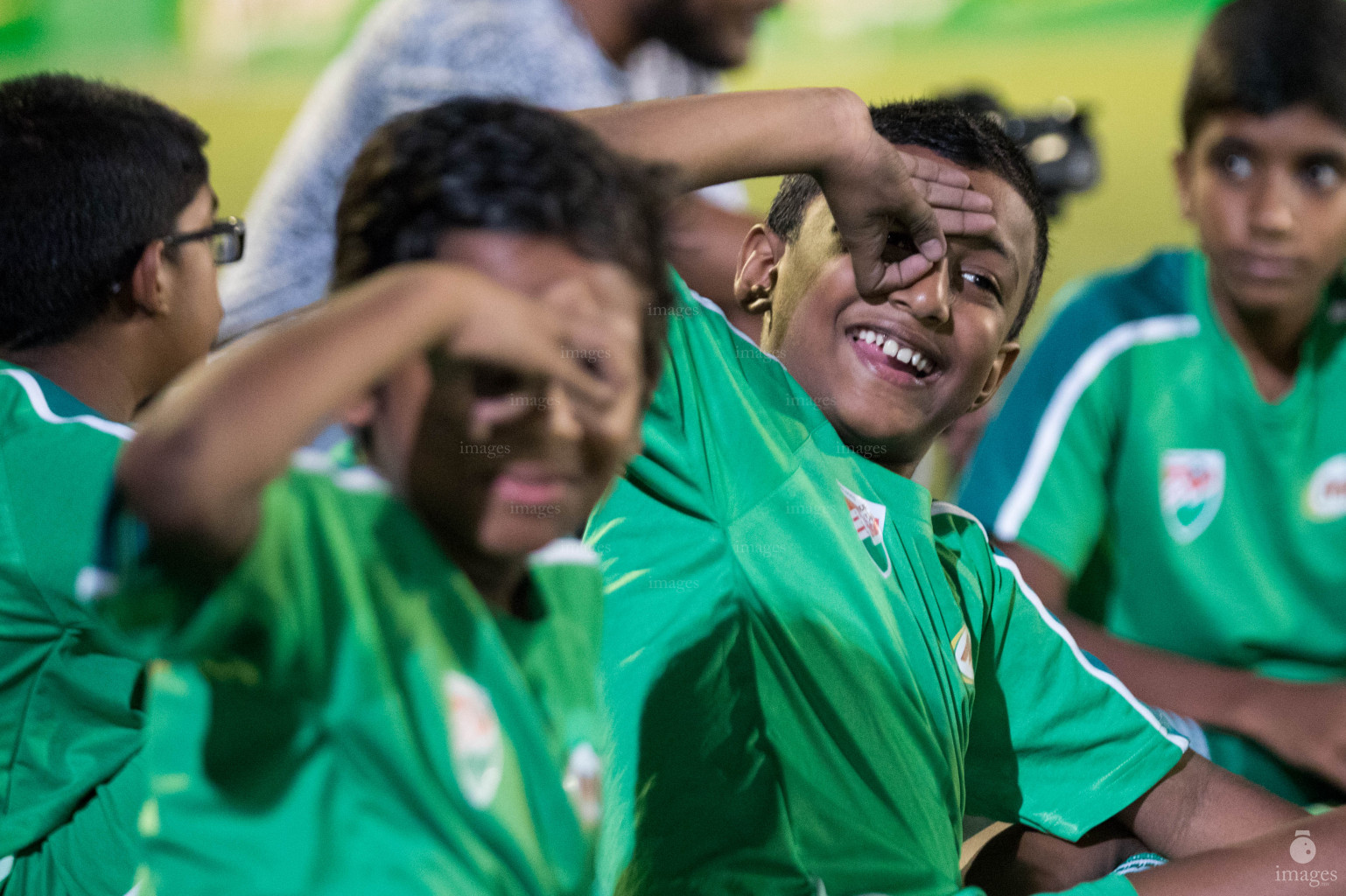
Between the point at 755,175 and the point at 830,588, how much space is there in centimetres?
27

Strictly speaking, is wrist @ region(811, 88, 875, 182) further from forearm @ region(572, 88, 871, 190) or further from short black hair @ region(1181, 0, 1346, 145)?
short black hair @ region(1181, 0, 1346, 145)

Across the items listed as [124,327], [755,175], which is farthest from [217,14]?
[755,175]

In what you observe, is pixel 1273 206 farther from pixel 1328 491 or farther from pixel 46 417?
pixel 46 417

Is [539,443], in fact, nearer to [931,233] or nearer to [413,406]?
[413,406]

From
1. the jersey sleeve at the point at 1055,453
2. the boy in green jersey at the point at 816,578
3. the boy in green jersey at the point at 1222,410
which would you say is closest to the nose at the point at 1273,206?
the boy in green jersey at the point at 1222,410

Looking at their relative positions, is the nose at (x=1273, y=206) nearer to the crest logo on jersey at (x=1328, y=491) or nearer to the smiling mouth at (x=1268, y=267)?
the smiling mouth at (x=1268, y=267)

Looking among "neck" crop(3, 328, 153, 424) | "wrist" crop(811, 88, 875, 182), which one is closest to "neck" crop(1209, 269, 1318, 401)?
"wrist" crop(811, 88, 875, 182)

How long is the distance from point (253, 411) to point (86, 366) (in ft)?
2.42

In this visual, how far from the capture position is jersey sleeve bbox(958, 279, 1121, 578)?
1470mm

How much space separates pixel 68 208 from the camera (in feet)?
3.62

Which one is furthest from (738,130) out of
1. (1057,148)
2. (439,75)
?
(1057,148)

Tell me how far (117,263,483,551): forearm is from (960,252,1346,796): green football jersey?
112 centimetres

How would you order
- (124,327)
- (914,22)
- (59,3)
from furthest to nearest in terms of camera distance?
(914,22), (59,3), (124,327)

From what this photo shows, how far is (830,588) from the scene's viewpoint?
2.86 feet
